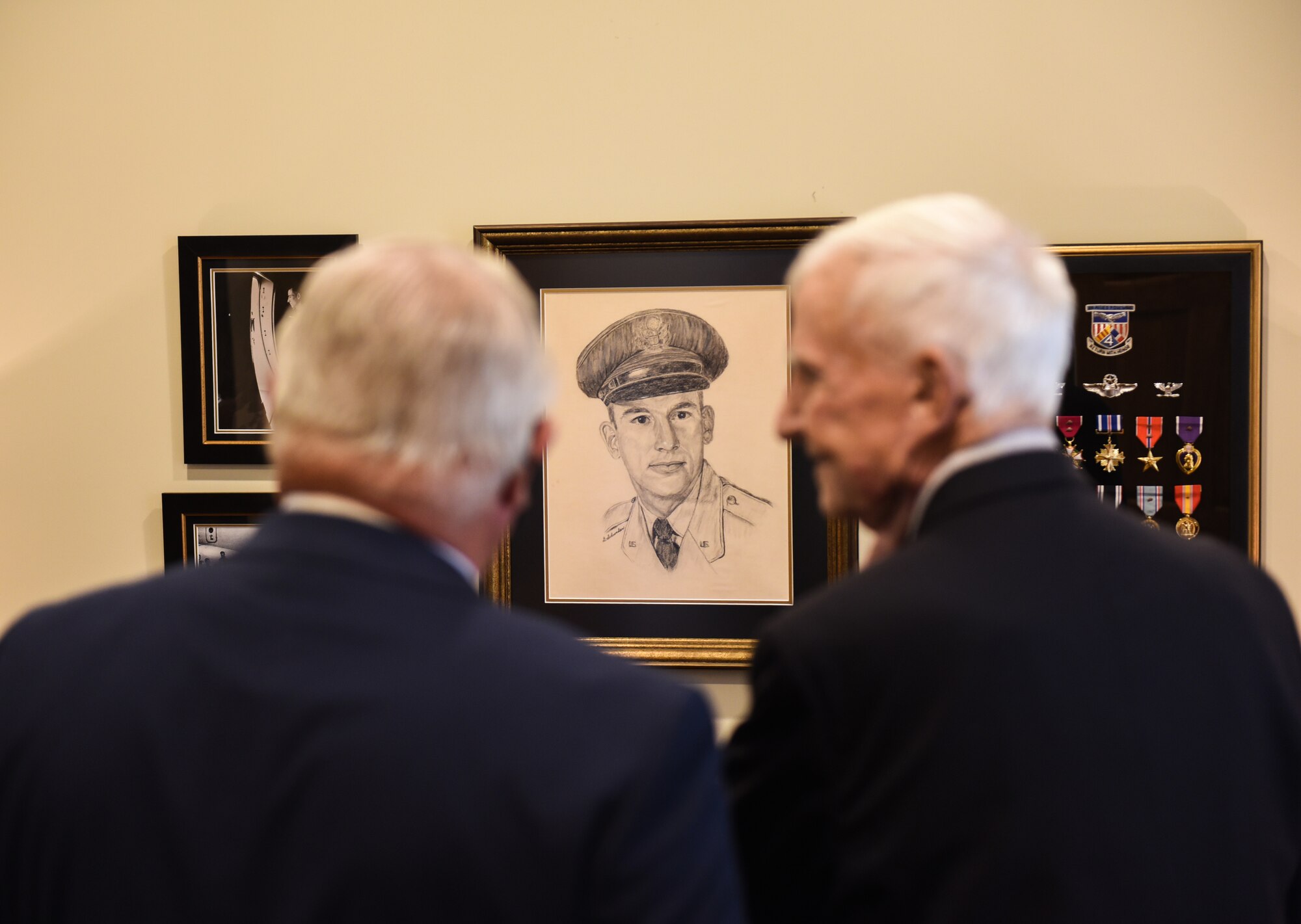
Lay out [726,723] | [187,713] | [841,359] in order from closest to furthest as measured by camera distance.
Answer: [187,713] < [841,359] < [726,723]

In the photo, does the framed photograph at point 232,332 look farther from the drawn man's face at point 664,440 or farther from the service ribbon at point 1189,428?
the service ribbon at point 1189,428

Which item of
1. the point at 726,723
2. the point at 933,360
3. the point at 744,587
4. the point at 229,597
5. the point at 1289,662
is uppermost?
the point at 933,360

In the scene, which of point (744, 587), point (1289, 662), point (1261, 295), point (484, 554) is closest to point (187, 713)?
point (484, 554)

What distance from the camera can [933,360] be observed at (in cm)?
97

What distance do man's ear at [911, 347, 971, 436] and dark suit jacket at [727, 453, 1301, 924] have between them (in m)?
0.06

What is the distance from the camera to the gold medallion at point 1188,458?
7.55ft

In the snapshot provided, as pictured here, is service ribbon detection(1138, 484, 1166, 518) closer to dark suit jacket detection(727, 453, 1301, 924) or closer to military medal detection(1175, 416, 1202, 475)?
military medal detection(1175, 416, 1202, 475)

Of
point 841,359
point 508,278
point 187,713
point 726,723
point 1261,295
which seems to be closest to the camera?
point 187,713

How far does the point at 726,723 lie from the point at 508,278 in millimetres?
1758

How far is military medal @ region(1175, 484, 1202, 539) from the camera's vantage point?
231cm

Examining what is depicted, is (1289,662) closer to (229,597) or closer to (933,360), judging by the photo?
(933,360)

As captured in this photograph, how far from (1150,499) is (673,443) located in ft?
3.61

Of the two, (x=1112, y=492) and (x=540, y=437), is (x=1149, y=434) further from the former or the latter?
(x=540, y=437)

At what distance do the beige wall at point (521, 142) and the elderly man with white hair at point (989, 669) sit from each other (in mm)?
1422
